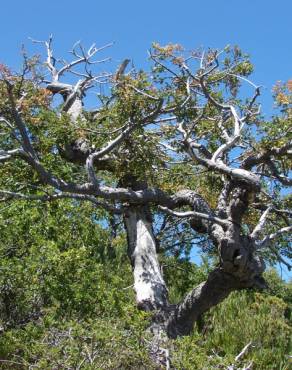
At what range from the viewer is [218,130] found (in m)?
11.5

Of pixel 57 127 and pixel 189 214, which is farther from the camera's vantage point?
pixel 57 127

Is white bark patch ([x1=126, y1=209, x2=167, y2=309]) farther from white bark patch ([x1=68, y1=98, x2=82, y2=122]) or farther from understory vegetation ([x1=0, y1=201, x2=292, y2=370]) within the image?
white bark patch ([x1=68, y1=98, x2=82, y2=122])

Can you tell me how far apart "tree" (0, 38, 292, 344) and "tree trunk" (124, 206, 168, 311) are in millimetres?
19

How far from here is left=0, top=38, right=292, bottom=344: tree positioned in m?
9.74

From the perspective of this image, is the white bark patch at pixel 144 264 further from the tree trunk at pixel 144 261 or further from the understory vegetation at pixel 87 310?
the understory vegetation at pixel 87 310

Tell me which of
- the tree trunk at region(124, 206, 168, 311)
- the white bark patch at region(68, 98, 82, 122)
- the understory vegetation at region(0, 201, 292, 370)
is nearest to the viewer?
the understory vegetation at region(0, 201, 292, 370)

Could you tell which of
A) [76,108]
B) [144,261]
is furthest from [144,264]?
[76,108]

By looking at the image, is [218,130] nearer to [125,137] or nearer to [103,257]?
[125,137]

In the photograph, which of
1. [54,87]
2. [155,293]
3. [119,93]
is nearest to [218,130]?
[119,93]

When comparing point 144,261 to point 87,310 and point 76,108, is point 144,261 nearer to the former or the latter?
point 87,310

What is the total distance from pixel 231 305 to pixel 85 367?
27.9 feet

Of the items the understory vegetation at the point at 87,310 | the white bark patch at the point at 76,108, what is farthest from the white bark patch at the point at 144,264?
the white bark patch at the point at 76,108

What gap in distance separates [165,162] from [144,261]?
6.05 feet

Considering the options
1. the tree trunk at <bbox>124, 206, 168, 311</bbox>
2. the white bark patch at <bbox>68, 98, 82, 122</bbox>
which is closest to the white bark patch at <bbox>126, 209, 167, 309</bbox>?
the tree trunk at <bbox>124, 206, 168, 311</bbox>
